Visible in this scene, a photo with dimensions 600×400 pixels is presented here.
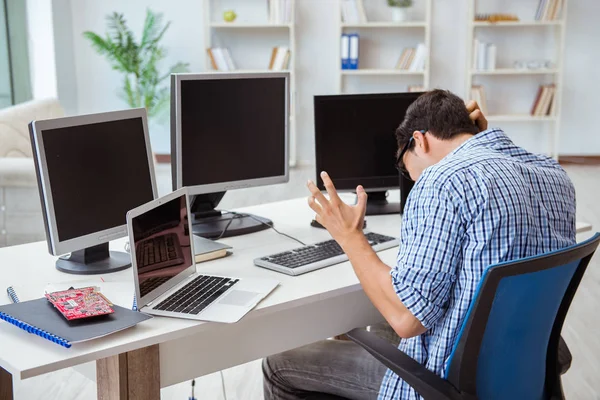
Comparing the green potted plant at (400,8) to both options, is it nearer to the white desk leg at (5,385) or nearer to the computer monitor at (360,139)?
the computer monitor at (360,139)

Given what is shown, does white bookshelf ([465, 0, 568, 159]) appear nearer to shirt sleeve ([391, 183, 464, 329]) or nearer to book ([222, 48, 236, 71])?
book ([222, 48, 236, 71])

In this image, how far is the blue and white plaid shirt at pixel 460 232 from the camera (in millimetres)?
1544

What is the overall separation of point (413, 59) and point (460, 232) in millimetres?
5700

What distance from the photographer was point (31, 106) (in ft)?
16.4

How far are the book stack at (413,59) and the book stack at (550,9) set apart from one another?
1064 millimetres

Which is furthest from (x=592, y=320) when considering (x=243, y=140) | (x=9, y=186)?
(x=9, y=186)

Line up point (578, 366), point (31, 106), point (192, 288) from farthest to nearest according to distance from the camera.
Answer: point (31, 106)
point (578, 366)
point (192, 288)

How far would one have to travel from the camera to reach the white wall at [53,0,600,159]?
7.14 metres

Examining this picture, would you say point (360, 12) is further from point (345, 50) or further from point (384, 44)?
point (384, 44)

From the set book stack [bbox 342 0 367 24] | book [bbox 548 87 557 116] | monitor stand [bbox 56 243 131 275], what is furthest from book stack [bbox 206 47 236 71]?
monitor stand [bbox 56 243 131 275]

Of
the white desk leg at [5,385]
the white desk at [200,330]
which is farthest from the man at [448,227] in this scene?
the white desk leg at [5,385]

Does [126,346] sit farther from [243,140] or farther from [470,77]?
[470,77]

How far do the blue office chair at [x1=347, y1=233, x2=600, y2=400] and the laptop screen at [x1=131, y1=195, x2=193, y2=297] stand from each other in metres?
0.51

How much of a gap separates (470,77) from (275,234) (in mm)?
4887
